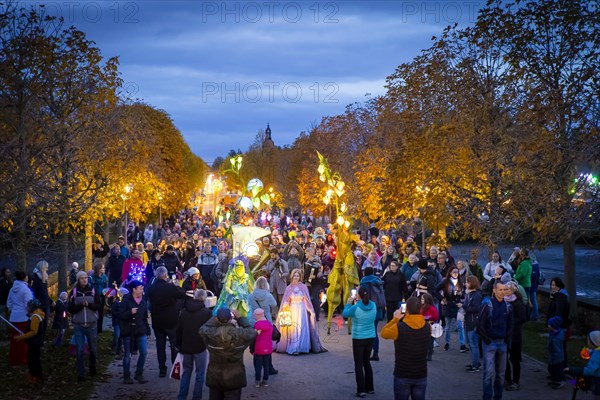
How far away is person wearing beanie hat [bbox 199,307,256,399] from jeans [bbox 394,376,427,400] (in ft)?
6.28

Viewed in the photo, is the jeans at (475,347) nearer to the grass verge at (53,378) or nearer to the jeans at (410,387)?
the jeans at (410,387)

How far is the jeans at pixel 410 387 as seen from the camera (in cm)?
888

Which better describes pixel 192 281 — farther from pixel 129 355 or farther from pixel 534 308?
pixel 534 308

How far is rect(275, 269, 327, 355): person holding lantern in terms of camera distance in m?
14.5

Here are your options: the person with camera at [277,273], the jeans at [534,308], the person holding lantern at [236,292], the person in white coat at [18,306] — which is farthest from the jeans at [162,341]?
the jeans at [534,308]

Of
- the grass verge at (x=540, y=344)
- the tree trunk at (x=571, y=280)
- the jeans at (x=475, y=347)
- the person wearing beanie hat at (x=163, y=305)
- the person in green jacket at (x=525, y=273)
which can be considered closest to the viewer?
the person wearing beanie hat at (x=163, y=305)

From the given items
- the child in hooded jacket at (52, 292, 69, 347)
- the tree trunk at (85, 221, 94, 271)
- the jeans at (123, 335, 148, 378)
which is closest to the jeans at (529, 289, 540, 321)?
the jeans at (123, 335, 148, 378)

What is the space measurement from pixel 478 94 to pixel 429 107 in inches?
89.5

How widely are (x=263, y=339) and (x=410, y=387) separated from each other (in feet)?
12.0

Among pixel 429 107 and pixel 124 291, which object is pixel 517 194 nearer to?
pixel 429 107

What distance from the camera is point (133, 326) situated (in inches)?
483

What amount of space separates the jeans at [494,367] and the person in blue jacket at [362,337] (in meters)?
1.75

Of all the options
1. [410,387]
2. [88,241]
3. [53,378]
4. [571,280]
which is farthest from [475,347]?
[88,241]

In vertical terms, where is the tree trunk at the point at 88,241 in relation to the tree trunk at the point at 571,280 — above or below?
above
